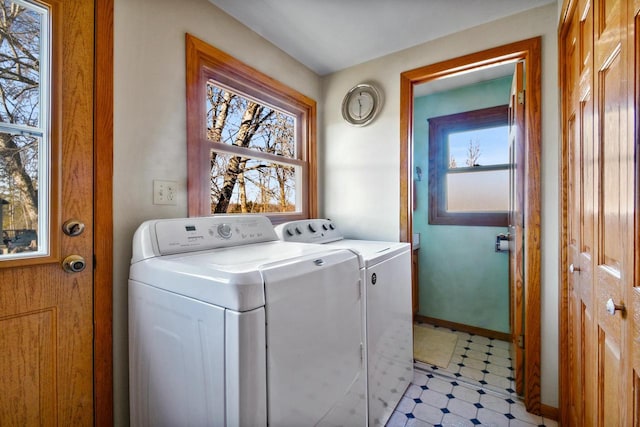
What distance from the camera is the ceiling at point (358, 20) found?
1649mm

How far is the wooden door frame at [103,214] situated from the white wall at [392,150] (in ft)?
5.20

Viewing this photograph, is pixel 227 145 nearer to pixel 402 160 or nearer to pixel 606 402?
pixel 402 160

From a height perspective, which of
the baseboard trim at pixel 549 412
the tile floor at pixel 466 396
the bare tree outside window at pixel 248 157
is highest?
the bare tree outside window at pixel 248 157

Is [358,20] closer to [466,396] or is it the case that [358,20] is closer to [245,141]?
[245,141]

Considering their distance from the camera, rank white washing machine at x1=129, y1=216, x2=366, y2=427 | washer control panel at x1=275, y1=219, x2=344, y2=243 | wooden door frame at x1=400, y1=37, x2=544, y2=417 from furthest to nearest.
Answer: washer control panel at x1=275, y1=219, x2=344, y2=243 → wooden door frame at x1=400, y1=37, x2=544, y2=417 → white washing machine at x1=129, y1=216, x2=366, y2=427

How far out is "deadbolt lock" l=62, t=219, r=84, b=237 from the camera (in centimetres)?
110

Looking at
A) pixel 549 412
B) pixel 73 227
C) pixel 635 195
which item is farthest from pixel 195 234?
pixel 549 412

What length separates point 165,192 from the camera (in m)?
1.40

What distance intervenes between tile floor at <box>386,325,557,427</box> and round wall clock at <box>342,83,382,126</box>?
1950 millimetres

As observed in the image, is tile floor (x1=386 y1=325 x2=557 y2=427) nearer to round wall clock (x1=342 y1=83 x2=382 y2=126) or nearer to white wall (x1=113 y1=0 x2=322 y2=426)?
white wall (x1=113 y1=0 x2=322 y2=426)

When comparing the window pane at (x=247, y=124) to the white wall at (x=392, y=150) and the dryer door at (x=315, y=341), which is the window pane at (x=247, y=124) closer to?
the white wall at (x=392, y=150)

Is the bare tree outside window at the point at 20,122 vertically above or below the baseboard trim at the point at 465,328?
above

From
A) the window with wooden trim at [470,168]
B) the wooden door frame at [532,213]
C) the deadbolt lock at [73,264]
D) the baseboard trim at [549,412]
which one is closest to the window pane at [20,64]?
the deadbolt lock at [73,264]

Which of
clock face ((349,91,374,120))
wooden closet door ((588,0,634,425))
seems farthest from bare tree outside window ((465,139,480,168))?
wooden closet door ((588,0,634,425))
